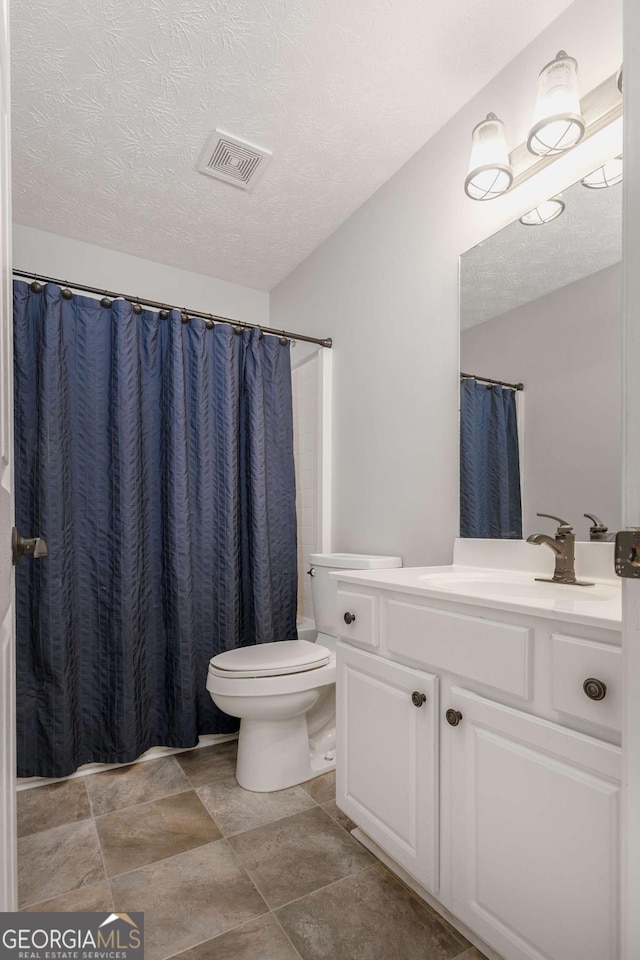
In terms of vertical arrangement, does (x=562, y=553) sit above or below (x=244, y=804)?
above

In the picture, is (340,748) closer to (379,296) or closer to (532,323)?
(532,323)

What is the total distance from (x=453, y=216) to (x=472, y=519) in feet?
3.46

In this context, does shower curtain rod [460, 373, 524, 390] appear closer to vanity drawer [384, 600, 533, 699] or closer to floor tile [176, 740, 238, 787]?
vanity drawer [384, 600, 533, 699]

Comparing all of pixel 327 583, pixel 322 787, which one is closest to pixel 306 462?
pixel 327 583

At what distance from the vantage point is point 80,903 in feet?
4.23

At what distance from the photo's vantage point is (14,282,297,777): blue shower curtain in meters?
1.91

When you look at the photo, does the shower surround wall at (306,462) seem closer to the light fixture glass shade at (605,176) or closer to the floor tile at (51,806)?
the floor tile at (51,806)

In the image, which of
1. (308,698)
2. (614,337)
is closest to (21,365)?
(308,698)

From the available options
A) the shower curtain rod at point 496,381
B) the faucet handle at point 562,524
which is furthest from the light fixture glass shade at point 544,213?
the faucet handle at point 562,524

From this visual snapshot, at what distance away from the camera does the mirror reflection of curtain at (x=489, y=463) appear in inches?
62.8

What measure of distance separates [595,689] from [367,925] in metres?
0.87

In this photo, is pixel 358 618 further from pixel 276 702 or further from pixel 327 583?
pixel 327 583

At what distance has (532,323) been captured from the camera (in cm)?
155

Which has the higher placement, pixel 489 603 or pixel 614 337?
pixel 614 337
